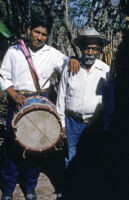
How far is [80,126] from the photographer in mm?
3275

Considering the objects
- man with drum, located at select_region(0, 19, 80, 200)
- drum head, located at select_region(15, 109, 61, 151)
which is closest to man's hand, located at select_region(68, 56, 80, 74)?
man with drum, located at select_region(0, 19, 80, 200)

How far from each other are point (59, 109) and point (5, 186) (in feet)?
4.27

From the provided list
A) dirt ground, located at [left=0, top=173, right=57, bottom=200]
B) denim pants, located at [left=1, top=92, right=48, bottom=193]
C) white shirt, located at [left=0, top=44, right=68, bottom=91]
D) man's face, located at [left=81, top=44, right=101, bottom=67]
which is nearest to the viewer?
man's face, located at [left=81, top=44, right=101, bottom=67]

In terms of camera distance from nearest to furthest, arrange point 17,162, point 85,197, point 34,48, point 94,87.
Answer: point 94,87, point 34,48, point 17,162, point 85,197

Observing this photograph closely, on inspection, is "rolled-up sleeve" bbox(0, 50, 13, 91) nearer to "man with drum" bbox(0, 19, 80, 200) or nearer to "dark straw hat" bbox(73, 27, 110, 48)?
"man with drum" bbox(0, 19, 80, 200)

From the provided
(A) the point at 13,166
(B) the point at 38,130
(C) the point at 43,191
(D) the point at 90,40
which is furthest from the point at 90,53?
(C) the point at 43,191

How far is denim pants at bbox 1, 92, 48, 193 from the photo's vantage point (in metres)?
3.49

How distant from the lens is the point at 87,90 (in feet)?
10.2

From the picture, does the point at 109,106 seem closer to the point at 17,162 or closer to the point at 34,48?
the point at 34,48

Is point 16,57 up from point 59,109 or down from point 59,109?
up

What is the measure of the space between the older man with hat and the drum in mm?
133

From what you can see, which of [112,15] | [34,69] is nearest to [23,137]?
[34,69]

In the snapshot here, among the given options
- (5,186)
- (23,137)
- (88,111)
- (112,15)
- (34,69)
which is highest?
(112,15)

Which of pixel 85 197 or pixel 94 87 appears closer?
pixel 94 87
